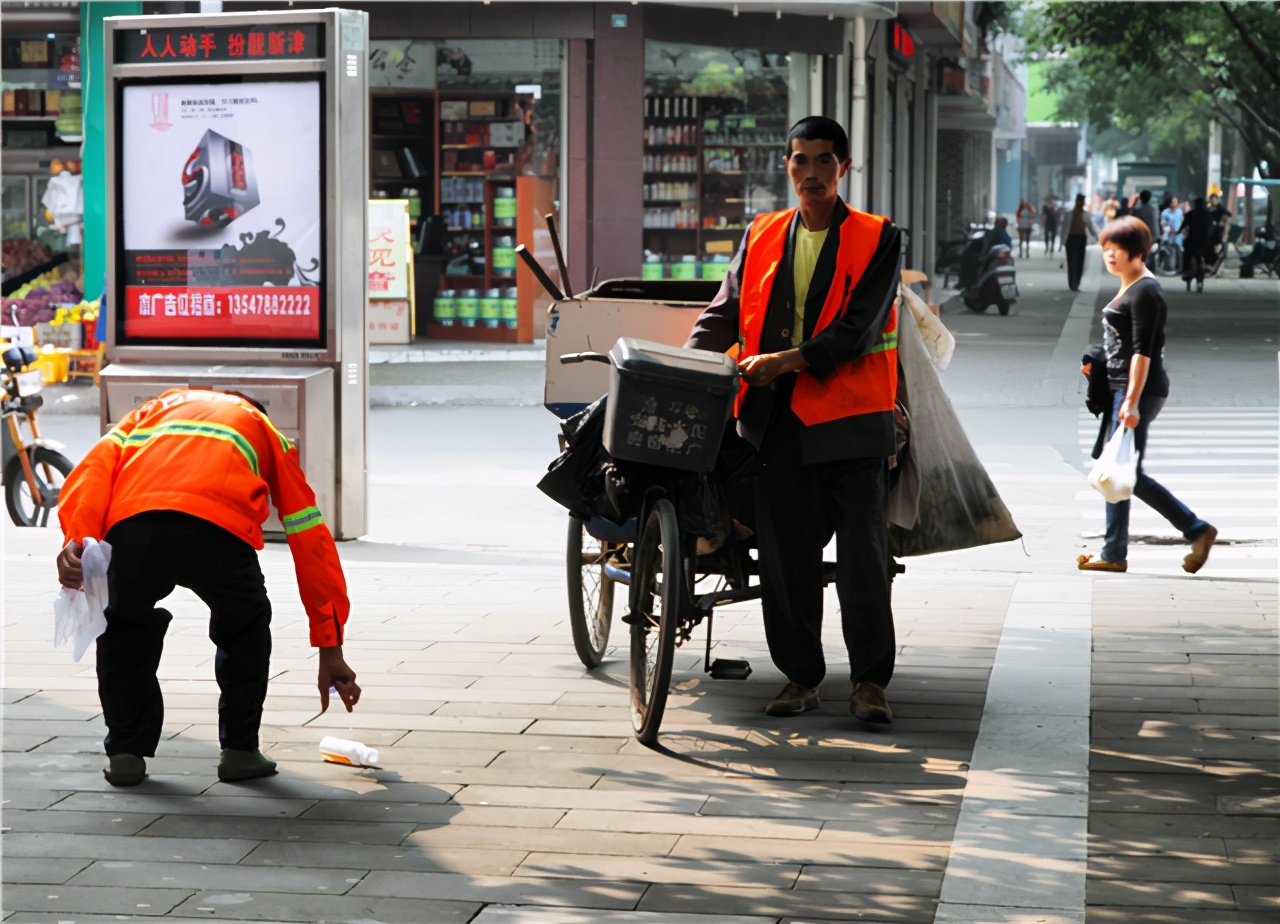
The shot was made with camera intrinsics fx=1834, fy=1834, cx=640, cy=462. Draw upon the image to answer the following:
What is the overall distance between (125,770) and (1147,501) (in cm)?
539

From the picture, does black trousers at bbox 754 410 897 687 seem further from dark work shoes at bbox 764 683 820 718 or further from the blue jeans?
the blue jeans

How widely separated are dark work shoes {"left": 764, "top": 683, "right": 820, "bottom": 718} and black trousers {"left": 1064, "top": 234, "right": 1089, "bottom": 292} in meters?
27.7

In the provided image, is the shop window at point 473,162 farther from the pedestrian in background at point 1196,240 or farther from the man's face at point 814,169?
the man's face at point 814,169

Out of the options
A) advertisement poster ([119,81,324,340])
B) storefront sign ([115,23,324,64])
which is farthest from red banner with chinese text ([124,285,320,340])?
storefront sign ([115,23,324,64])

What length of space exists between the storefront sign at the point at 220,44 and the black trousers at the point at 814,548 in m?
4.26

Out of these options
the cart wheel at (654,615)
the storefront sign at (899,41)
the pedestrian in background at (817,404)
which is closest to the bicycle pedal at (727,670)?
the pedestrian in background at (817,404)

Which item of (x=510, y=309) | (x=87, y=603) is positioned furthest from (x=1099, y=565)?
(x=510, y=309)

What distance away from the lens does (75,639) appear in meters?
4.73

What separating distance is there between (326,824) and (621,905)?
37.9 inches

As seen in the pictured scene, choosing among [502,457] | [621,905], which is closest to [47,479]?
[502,457]

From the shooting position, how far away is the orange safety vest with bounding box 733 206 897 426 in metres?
5.54

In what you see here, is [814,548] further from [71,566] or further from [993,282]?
[993,282]

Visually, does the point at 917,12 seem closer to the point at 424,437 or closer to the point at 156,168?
the point at 424,437

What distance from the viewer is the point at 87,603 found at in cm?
469
